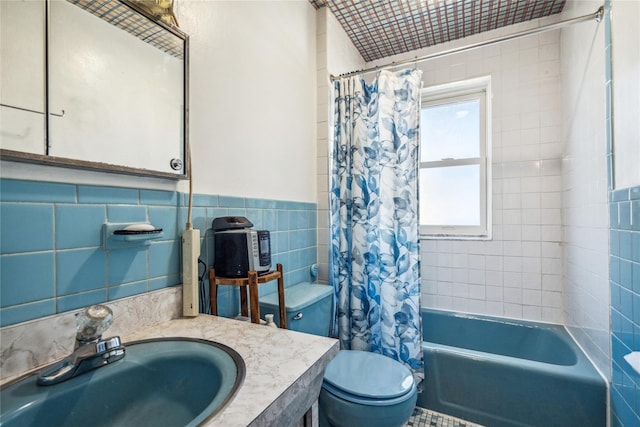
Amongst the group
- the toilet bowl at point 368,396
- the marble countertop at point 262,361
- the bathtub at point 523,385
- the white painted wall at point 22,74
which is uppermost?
the white painted wall at point 22,74

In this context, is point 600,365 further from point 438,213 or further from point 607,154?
point 438,213

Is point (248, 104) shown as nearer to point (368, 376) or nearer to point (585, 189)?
point (368, 376)

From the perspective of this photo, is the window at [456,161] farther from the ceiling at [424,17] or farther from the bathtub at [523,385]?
the bathtub at [523,385]

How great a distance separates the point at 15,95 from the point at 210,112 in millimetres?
580

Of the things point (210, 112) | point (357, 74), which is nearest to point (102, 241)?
point (210, 112)

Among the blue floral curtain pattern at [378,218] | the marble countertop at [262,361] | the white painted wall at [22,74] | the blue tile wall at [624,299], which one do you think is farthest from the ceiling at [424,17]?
the marble countertop at [262,361]

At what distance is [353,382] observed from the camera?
1221 millimetres

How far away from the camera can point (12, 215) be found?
62 cm

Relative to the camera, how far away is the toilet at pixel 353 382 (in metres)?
1.12

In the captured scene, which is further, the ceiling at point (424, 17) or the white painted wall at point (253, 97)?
the ceiling at point (424, 17)

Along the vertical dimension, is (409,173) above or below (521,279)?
above

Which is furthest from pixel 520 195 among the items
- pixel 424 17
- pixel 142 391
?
pixel 142 391

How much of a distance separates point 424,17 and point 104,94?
2.02m

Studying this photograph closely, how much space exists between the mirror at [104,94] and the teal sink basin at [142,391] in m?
0.48
